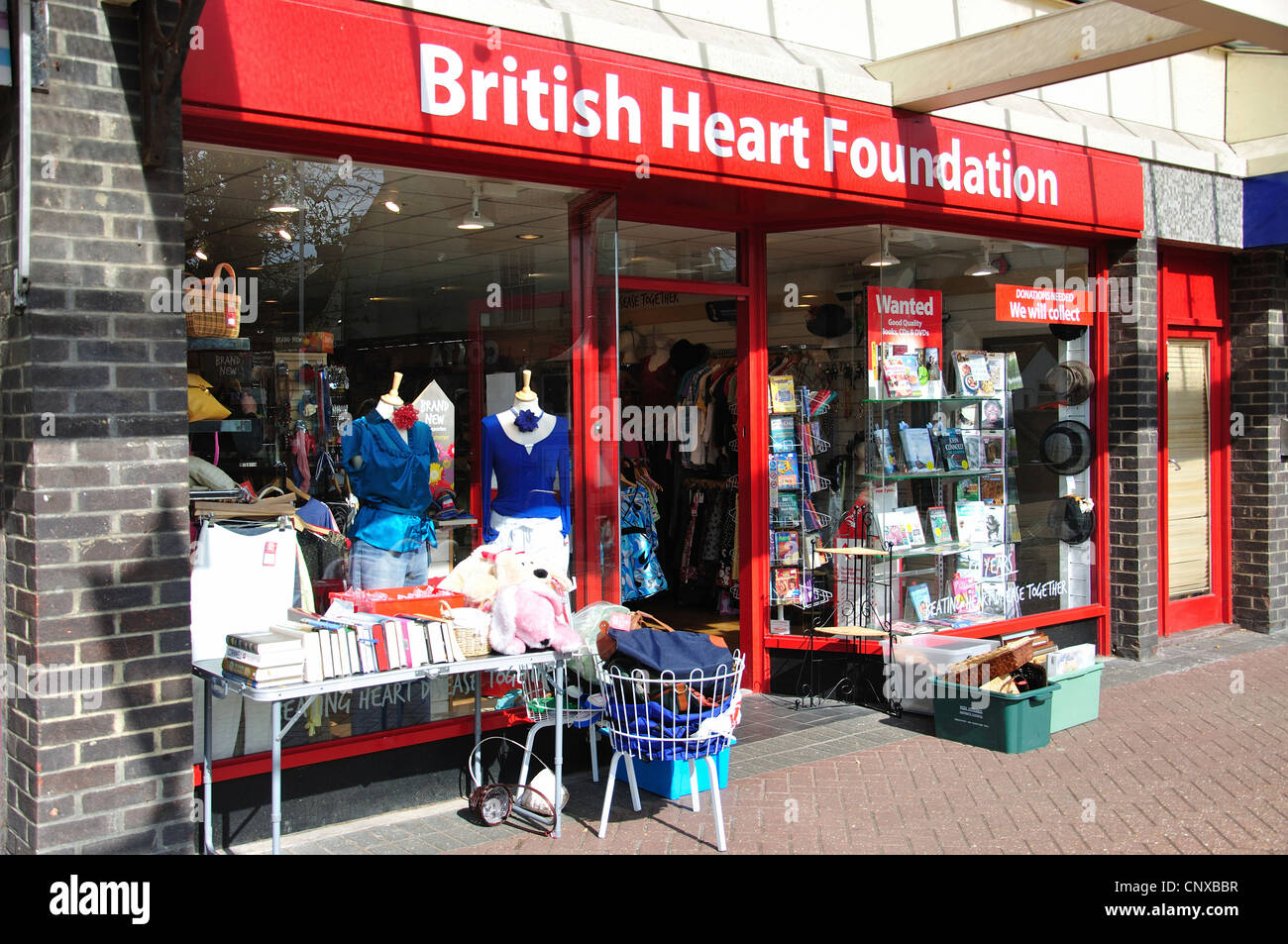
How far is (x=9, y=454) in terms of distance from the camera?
392 centimetres

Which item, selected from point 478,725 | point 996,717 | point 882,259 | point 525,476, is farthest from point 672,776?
point 882,259

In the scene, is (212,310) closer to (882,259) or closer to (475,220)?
(475,220)

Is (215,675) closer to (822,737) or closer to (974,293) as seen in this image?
(822,737)

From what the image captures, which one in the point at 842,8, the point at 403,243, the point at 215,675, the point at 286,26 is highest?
the point at 842,8

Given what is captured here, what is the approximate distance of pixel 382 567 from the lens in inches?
216

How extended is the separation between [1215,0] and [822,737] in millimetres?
4228

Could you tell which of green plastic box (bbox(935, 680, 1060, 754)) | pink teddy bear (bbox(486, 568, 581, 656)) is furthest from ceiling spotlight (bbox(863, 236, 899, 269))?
pink teddy bear (bbox(486, 568, 581, 656))

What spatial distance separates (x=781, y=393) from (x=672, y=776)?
9.60 ft

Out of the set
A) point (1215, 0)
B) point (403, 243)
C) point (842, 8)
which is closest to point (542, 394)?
point (403, 243)

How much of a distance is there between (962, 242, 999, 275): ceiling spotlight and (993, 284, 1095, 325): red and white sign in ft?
0.45

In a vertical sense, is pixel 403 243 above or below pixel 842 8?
below

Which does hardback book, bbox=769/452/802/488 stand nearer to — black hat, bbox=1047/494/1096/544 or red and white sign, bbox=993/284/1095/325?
red and white sign, bbox=993/284/1095/325

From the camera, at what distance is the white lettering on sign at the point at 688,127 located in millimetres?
4969

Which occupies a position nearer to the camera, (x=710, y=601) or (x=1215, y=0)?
(x=1215, y=0)
